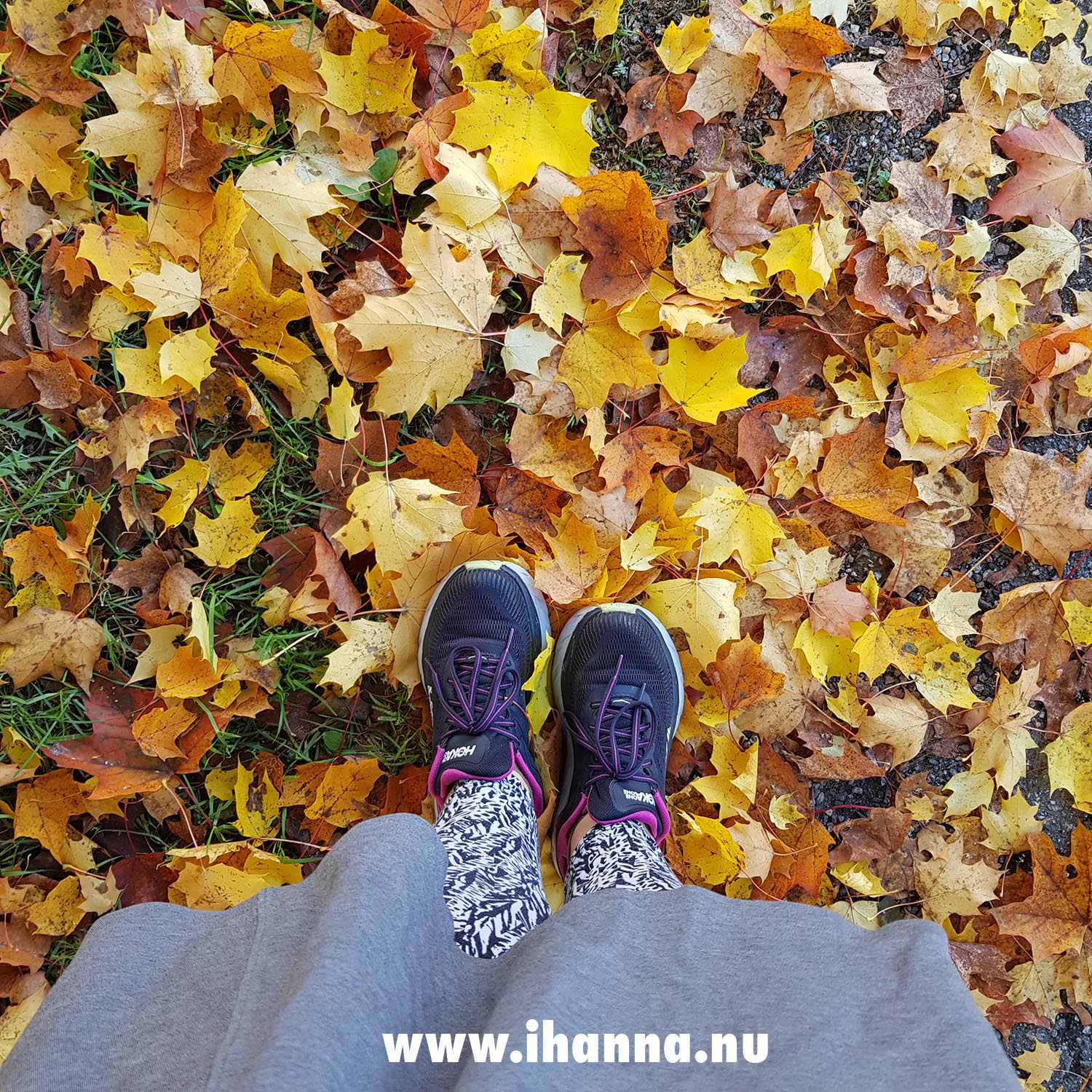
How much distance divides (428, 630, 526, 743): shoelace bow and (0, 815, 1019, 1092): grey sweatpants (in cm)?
56

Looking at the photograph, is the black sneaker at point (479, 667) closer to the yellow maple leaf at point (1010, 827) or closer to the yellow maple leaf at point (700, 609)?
the yellow maple leaf at point (700, 609)

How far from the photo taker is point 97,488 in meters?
1.52

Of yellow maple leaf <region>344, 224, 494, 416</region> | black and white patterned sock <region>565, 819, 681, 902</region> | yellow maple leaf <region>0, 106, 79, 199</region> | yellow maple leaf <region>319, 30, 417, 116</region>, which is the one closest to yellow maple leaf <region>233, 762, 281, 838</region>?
black and white patterned sock <region>565, 819, 681, 902</region>

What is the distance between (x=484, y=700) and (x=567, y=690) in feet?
0.57

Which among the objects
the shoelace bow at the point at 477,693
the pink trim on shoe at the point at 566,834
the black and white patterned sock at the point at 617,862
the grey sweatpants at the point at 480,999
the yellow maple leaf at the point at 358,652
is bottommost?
the pink trim on shoe at the point at 566,834

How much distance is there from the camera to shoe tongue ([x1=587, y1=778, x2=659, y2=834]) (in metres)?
1.47

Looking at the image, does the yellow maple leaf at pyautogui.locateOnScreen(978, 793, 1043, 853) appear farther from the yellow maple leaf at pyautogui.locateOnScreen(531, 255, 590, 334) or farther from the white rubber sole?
the yellow maple leaf at pyautogui.locateOnScreen(531, 255, 590, 334)

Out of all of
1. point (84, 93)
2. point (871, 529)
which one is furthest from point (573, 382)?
point (84, 93)

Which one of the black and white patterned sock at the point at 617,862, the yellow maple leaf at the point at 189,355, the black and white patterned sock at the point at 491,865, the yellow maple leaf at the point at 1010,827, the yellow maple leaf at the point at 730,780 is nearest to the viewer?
the black and white patterned sock at the point at 491,865

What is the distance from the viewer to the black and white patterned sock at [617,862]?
1329 millimetres

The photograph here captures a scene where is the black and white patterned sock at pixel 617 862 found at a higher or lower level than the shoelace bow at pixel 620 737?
lower

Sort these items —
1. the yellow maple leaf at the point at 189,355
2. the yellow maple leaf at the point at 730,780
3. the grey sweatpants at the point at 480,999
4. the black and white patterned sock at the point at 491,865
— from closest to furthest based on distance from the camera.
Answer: the grey sweatpants at the point at 480,999 < the black and white patterned sock at the point at 491,865 < the yellow maple leaf at the point at 189,355 < the yellow maple leaf at the point at 730,780

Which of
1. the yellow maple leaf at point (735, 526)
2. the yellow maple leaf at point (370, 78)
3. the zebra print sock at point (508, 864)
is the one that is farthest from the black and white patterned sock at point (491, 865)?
the yellow maple leaf at point (370, 78)

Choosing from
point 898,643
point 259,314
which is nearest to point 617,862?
point 898,643
